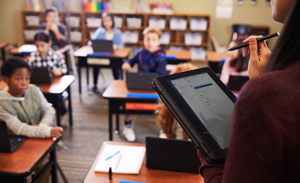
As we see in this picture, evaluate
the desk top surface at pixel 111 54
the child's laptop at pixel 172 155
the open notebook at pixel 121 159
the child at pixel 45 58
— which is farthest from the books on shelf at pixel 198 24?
the child's laptop at pixel 172 155

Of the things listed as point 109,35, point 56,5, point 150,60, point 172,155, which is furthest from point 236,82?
point 56,5

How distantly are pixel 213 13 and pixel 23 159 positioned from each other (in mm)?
5591

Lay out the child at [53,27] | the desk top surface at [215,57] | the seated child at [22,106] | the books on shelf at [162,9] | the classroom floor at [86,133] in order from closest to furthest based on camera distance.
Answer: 1. the seated child at [22,106]
2. the classroom floor at [86,133]
3. the desk top surface at [215,57]
4. the child at [53,27]
5. the books on shelf at [162,9]

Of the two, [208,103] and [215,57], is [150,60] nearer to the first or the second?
[215,57]

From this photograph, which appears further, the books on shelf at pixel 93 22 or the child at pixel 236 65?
the books on shelf at pixel 93 22

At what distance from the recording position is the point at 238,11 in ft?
19.9

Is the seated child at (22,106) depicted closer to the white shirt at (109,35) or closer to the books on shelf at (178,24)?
the white shirt at (109,35)

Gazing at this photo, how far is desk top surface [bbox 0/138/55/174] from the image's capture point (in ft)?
4.52

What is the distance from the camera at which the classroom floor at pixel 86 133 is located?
256cm

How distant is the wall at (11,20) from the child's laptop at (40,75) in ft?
14.3

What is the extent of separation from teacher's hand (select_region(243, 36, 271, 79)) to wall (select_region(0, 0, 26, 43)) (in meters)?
6.64

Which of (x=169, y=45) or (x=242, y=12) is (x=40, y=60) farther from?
(x=242, y=12)

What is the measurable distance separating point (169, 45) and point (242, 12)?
1813 millimetres

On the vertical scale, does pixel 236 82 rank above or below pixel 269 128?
below
